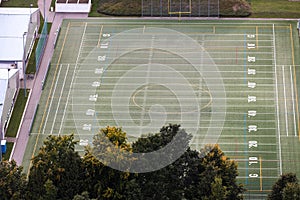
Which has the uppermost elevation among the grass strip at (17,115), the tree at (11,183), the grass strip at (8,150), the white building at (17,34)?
the white building at (17,34)

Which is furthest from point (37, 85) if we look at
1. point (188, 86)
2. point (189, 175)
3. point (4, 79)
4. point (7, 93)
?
point (189, 175)

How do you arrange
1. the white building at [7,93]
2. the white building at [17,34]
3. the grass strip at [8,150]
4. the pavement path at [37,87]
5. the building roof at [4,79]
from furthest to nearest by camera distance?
the white building at [17,34]
the building roof at [4,79]
the white building at [7,93]
the pavement path at [37,87]
the grass strip at [8,150]

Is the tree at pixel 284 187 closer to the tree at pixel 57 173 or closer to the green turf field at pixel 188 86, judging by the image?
the green turf field at pixel 188 86

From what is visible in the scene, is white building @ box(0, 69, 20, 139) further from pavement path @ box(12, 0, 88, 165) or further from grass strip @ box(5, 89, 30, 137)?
pavement path @ box(12, 0, 88, 165)

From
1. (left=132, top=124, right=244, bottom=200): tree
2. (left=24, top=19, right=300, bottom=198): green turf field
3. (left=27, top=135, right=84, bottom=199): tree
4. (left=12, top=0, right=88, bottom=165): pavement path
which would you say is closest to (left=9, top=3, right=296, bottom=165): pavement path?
(left=12, top=0, right=88, bottom=165): pavement path

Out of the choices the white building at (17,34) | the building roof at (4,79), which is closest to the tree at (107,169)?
the building roof at (4,79)

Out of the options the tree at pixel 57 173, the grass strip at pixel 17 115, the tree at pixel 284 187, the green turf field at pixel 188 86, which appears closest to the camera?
the tree at pixel 284 187
